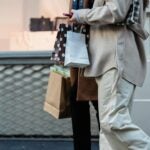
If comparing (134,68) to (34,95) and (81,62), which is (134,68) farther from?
(34,95)

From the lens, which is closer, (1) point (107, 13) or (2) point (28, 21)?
(1) point (107, 13)

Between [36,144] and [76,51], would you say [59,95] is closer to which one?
[76,51]

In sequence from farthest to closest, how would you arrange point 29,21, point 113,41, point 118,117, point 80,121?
1. point 29,21
2. point 80,121
3. point 113,41
4. point 118,117

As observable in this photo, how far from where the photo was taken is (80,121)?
4.33m

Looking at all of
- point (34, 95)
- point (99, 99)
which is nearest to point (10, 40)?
point (34, 95)

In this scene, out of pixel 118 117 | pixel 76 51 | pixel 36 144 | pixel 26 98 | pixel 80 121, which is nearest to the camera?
pixel 118 117

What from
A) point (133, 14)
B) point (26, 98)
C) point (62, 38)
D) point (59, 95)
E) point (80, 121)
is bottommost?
point (26, 98)

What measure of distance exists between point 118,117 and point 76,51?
562mm

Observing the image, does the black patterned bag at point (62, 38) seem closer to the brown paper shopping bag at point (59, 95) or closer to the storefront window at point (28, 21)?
the brown paper shopping bag at point (59, 95)

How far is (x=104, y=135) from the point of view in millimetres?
3844

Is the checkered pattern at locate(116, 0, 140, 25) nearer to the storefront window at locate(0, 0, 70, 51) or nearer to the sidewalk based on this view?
the sidewalk

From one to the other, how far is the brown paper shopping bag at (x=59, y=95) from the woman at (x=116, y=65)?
46 cm

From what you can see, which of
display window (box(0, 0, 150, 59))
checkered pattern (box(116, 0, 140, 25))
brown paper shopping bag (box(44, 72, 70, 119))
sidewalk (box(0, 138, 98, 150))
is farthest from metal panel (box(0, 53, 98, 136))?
checkered pattern (box(116, 0, 140, 25))

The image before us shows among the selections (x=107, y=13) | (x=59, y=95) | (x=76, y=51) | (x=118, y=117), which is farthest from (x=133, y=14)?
(x=59, y=95)
